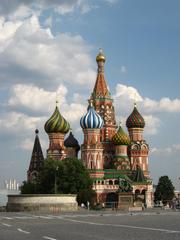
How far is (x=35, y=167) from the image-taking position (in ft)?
295

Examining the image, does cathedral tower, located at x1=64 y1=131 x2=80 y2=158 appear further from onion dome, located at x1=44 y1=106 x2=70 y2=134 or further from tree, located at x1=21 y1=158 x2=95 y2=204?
tree, located at x1=21 y1=158 x2=95 y2=204

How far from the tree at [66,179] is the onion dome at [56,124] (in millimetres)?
17500

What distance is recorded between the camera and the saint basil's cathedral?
3260 inches

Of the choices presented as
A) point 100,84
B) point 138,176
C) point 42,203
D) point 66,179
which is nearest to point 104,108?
point 100,84

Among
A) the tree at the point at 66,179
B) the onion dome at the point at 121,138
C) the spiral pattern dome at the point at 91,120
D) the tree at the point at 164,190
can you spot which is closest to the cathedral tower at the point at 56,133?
the spiral pattern dome at the point at 91,120

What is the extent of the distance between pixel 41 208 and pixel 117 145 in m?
37.3

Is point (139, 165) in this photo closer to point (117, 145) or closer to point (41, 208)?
point (117, 145)

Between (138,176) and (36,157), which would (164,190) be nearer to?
(138,176)

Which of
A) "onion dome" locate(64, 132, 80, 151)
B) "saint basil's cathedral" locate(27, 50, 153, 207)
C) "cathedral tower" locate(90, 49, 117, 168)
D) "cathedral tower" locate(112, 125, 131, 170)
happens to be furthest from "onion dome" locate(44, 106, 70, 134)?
"cathedral tower" locate(112, 125, 131, 170)

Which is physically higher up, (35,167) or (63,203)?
(35,167)

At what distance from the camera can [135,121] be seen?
91.8 meters

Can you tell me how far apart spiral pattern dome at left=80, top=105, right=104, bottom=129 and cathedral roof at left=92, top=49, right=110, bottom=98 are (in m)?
8.37

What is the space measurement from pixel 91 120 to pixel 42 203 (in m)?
33.6

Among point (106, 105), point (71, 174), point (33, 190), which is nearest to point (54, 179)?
point (71, 174)
